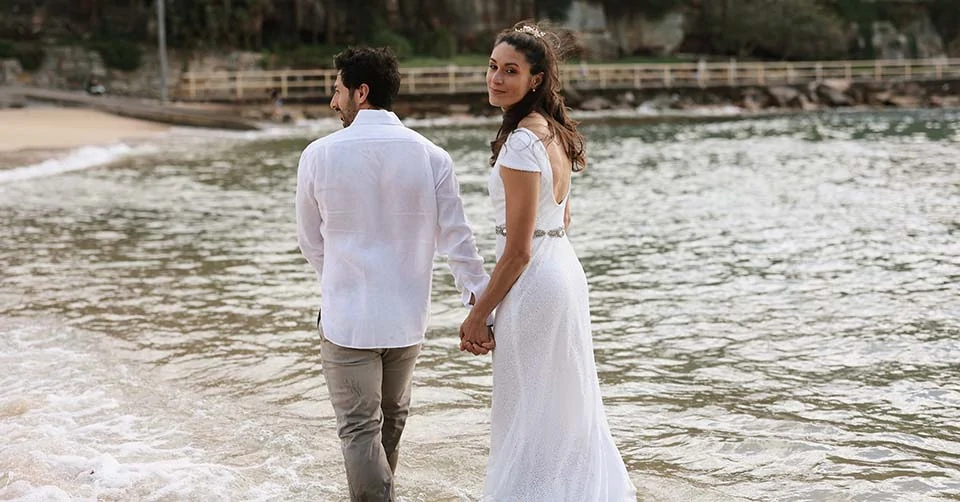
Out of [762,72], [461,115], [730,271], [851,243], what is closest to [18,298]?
[730,271]

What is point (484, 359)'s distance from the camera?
7.31 meters

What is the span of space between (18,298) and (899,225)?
10487 millimetres

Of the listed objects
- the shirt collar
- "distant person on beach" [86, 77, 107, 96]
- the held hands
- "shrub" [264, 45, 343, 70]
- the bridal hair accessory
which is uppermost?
"shrub" [264, 45, 343, 70]

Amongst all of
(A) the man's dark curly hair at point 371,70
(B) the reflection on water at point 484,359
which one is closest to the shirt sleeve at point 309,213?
(A) the man's dark curly hair at point 371,70

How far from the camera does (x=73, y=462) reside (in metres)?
4.91

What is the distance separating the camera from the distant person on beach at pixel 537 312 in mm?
3463

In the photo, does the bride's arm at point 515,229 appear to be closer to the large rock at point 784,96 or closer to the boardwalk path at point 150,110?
the boardwalk path at point 150,110

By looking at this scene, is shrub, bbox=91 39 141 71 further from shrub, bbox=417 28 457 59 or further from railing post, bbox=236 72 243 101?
shrub, bbox=417 28 457 59

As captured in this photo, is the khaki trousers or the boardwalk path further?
the boardwalk path

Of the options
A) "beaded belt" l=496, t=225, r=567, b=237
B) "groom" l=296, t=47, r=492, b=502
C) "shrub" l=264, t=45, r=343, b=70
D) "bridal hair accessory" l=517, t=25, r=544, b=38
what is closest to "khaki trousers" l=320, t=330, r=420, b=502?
"groom" l=296, t=47, r=492, b=502

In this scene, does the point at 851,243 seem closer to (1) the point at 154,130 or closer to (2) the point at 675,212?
(2) the point at 675,212

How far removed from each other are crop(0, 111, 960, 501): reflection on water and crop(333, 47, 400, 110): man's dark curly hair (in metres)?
1.86

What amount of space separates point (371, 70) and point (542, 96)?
0.60m

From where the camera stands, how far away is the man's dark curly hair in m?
3.62
